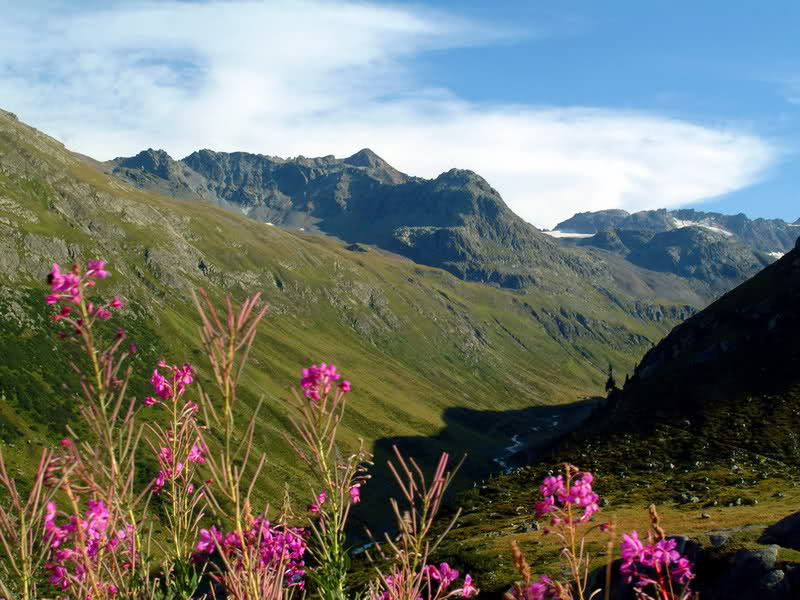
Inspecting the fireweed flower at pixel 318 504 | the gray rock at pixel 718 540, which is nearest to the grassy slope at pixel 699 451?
the gray rock at pixel 718 540

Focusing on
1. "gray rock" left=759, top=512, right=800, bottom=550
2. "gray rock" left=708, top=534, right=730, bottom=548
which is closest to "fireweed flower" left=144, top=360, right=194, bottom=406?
"gray rock" left=708, top=534, right=730, bottom=548

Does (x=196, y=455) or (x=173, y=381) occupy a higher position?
(x=173, y=381)

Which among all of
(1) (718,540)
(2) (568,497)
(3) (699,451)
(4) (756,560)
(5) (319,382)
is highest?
(5) (319,382)

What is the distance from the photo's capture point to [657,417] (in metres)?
102

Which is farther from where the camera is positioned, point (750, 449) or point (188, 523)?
point (750, 449)

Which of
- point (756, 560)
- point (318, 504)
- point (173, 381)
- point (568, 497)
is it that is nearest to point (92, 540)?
point (173, 381)

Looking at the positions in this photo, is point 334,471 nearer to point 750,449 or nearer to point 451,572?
point 451,572

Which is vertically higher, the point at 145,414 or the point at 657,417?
the point at 657,417

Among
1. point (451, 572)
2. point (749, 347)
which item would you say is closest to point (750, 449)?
point (749, 347)

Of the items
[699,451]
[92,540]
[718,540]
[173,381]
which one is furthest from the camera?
[699,451]

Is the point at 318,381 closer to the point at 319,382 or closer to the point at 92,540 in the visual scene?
the point at 319,382

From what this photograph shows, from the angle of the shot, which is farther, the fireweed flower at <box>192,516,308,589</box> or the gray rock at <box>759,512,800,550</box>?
the gray rock at <box>759,512,800,550</box>

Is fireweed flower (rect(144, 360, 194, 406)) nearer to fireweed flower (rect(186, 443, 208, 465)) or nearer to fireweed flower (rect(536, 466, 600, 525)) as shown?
fireweed flower (rect(186, 443, 208, 465))

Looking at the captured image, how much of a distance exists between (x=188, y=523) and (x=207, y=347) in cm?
375
